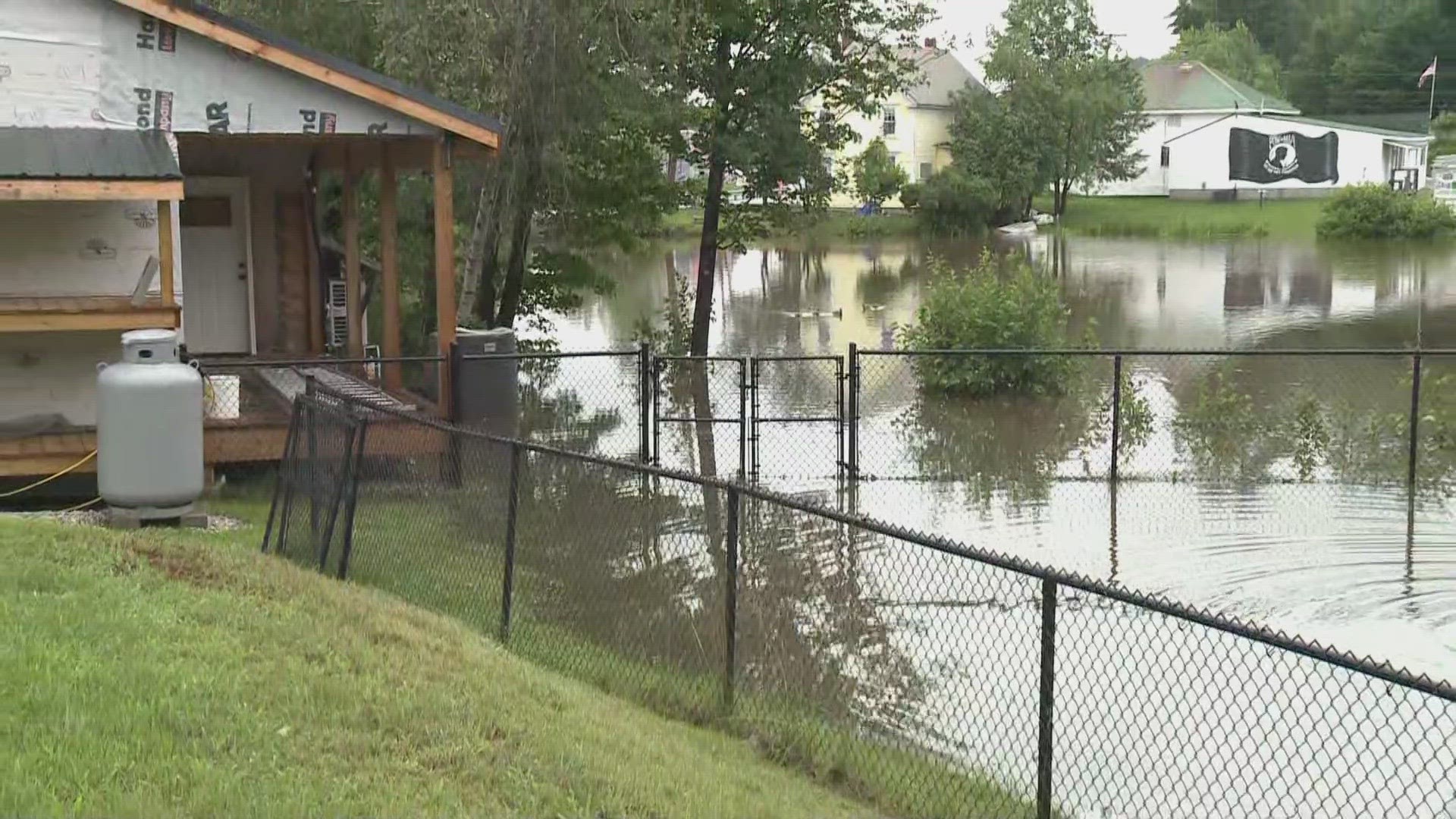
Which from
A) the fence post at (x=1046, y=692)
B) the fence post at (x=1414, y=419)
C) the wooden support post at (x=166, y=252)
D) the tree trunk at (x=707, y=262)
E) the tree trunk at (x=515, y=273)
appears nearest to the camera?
the fence post at (x=1046, y=692)

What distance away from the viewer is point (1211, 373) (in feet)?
71.5

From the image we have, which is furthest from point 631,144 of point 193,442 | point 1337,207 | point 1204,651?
point 1337,207

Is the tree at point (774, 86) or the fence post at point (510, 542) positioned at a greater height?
the tree at point (774, 86)

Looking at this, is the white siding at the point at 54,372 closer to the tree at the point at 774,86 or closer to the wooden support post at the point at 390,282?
the wooden support post at the point at 390,282

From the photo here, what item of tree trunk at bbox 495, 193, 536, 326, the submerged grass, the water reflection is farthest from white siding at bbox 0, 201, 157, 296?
the submerged grass

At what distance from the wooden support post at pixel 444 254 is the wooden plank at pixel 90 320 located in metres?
2.77

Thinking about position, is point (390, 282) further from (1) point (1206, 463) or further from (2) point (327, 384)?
(1) point (1206, 463)

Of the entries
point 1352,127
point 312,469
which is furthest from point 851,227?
point 312,469

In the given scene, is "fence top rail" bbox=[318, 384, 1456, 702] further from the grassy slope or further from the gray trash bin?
the gray trash bin

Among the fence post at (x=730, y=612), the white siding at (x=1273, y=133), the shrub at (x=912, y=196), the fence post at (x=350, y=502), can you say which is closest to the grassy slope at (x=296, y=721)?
the fence post at (x=730, y=612)

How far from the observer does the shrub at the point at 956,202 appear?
6812 centimetres

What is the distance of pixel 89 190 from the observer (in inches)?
463

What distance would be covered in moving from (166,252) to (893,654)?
7.58 m

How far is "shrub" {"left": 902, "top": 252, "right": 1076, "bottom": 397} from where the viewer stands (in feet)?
63.4
